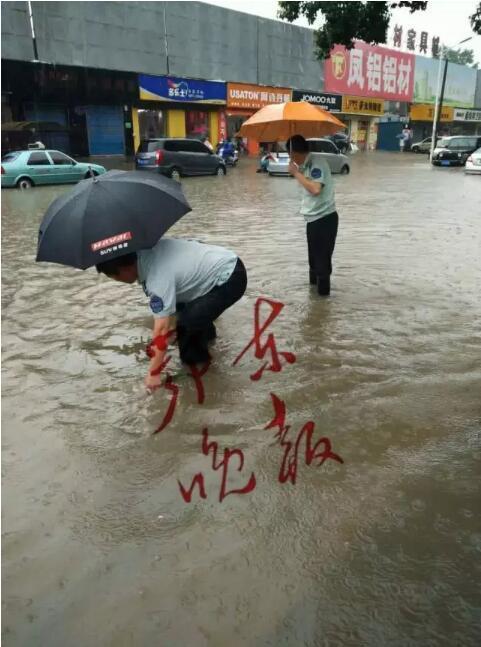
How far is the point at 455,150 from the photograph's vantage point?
2705 cm

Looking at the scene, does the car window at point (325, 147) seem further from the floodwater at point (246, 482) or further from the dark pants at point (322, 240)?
the dark pants at point (322, 240)

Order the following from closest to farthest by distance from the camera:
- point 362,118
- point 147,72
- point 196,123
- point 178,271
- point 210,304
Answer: point 178,271 < point 210,304 < point 147,72 < point 196,123 < point 362,118

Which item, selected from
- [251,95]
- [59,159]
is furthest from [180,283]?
[251,95]

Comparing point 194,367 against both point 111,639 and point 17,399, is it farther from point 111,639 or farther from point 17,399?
point 111,639

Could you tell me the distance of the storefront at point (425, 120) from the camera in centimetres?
4600

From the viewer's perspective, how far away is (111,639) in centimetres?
191

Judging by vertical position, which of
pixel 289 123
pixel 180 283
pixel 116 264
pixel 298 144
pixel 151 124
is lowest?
pixel 180 283

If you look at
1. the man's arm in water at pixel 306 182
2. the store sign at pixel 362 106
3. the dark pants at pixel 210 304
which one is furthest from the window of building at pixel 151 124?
the dark pants at pixel 210 304

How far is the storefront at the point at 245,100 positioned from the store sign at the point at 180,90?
844 millimetres

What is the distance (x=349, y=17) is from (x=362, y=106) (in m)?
38.5

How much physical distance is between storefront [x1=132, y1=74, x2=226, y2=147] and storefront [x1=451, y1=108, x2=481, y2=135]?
1113 inches

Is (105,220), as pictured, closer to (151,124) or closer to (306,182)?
(306,182)

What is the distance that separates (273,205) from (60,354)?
9415 mm

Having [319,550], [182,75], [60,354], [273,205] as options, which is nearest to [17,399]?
[60,354]
